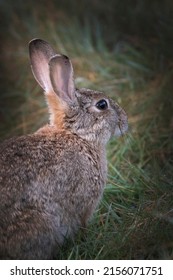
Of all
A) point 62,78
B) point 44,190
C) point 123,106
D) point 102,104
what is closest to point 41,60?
point 62,78

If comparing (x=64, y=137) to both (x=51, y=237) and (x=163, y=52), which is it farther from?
(x=163, y=52)

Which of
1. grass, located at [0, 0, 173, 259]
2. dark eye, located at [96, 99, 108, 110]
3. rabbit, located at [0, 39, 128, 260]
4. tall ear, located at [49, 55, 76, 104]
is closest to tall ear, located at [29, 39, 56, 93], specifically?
rabbit, located at [0, 39, 128, 260]

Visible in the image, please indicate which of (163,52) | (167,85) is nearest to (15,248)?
(167,85)

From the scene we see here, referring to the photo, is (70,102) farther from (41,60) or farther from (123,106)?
(123,106)

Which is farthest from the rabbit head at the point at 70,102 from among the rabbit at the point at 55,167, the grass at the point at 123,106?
the grass at the point at 123,106

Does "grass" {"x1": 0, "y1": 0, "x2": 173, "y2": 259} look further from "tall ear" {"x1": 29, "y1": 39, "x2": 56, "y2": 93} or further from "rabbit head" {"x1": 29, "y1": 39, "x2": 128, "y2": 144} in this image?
"tall ear" {"x1": 29, "y1": 39, "x2": 56, "y2": 93}

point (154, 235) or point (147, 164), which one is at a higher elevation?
point (147, 164)

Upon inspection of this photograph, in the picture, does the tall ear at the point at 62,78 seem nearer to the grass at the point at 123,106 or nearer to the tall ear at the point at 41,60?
the tall ear at the point at 41,60

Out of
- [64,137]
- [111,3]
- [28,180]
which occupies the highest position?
[111,3]
